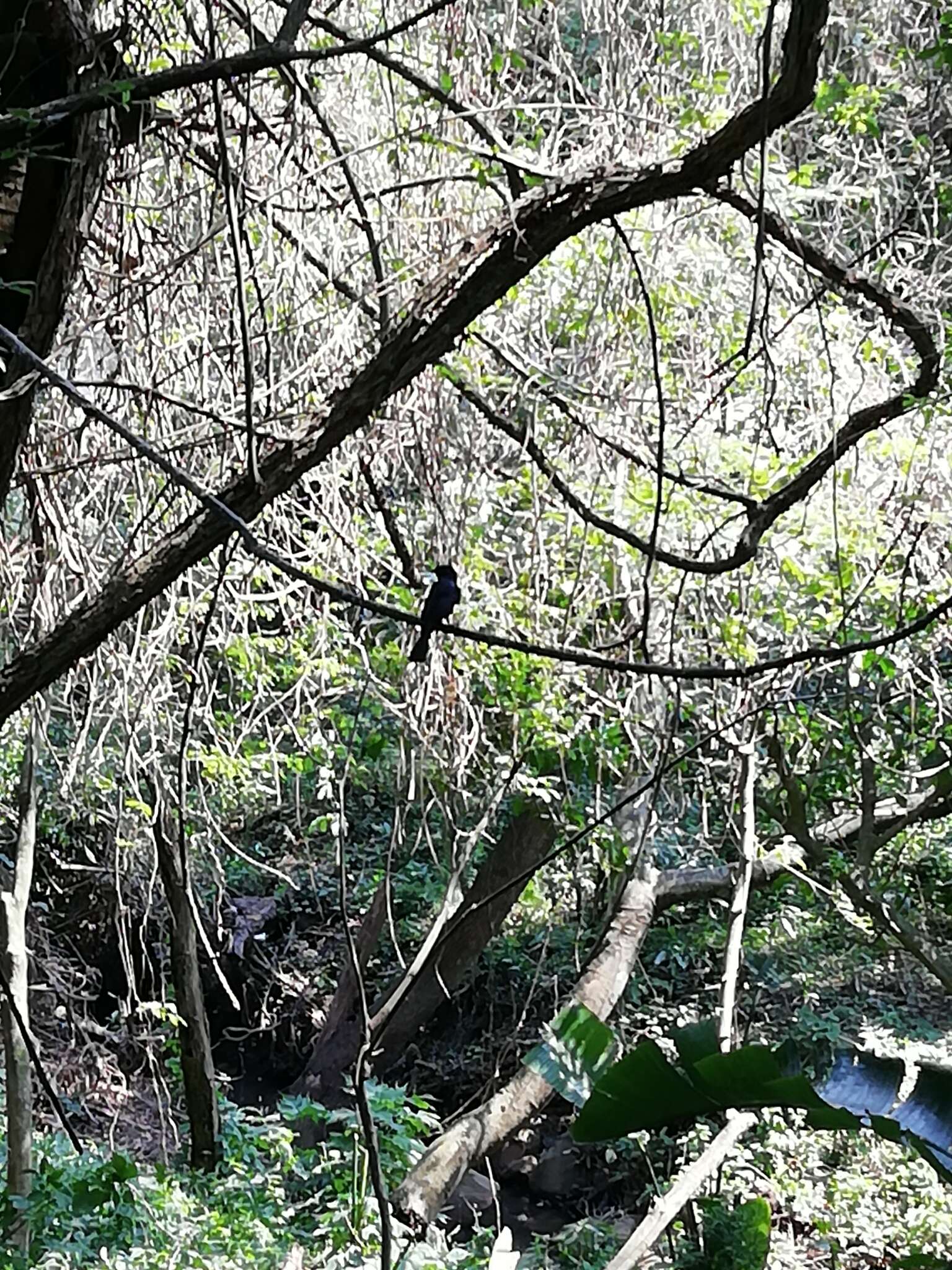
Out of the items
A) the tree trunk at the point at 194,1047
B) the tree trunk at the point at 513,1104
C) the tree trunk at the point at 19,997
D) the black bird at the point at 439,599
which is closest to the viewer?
the black bird at the point at 439,599

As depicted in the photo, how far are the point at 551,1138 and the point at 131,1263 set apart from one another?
3.81 meters

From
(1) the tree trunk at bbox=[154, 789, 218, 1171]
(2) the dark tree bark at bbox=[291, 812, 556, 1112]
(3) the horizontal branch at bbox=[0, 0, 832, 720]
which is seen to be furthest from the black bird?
(2) the dark tree bark at bbox=[291, 812, 556, 1112]

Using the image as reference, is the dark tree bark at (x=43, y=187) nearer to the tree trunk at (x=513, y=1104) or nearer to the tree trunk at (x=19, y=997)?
the tree trunk at (x=19, y=997)

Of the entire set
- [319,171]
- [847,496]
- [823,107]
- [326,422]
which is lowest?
[326,422]

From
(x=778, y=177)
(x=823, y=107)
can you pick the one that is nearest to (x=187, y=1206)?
(x=778, y=177)

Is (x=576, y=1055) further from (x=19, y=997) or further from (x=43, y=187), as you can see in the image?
(x=43, y=187)

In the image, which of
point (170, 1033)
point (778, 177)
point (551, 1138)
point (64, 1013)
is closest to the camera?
point (778, 177)

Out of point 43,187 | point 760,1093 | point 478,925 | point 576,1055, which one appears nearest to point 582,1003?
point 478,925

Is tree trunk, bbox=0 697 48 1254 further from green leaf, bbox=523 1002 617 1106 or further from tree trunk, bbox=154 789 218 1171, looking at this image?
green leaf, bbox=523 1002 617 1106

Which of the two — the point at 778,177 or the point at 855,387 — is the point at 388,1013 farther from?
the point at 855,387

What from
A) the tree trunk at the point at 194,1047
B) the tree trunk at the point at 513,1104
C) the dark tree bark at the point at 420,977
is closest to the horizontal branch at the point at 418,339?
the tree trunk at the point at 194,1047

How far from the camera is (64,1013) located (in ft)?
14.8

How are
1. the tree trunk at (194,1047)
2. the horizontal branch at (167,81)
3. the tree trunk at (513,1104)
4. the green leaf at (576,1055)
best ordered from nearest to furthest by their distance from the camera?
the horizontal branch at (167,81) < the green leaf at (576,1055) < the tree trunk at (194,1047) < the tree trunk at (513,1104)

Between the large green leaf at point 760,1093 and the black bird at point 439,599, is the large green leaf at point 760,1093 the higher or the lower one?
the lower one
